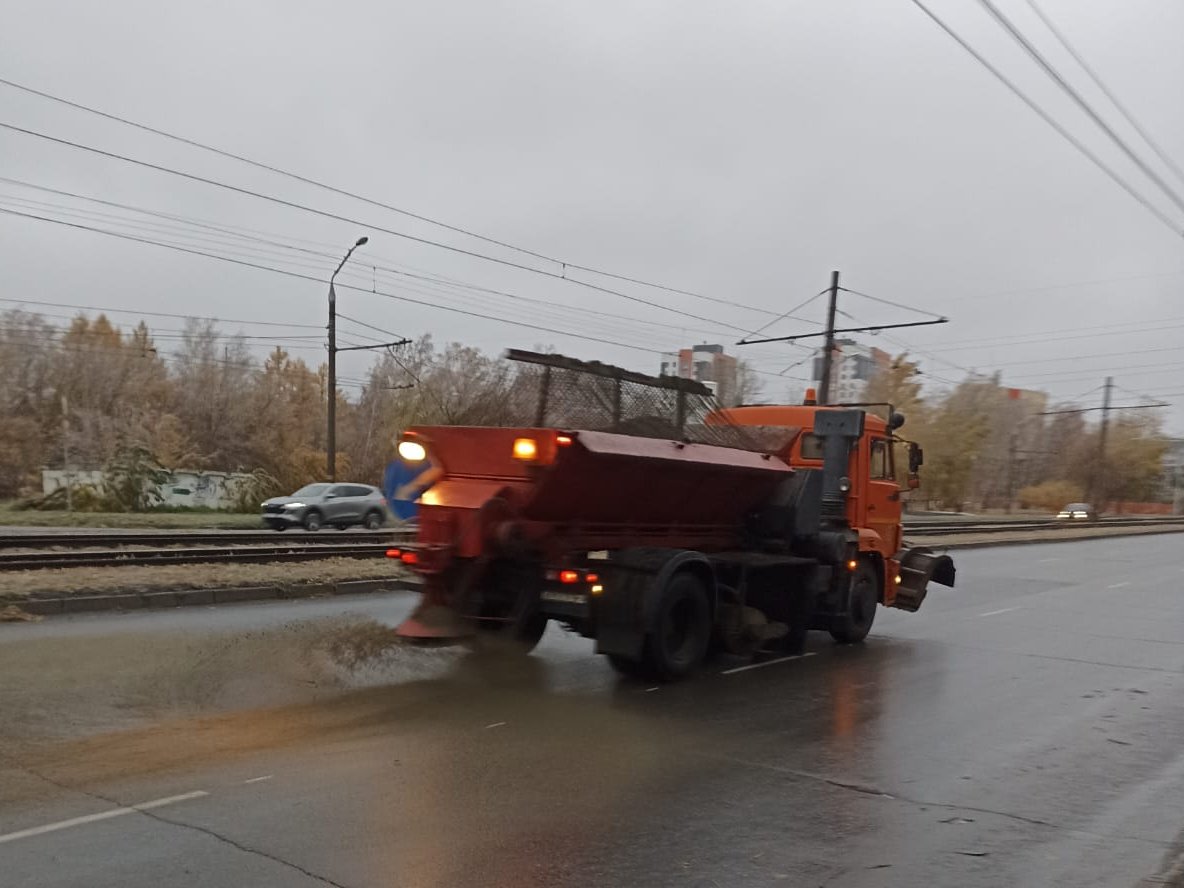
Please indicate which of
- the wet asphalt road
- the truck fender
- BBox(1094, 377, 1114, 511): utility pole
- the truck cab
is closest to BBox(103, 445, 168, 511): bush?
the wet asphalt road

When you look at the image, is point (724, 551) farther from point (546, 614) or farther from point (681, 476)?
point (546, 614)

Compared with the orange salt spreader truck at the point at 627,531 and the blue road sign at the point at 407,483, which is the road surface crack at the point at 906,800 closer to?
the orange salt spreader truck at the point at 627,531

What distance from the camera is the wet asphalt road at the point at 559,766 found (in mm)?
4758

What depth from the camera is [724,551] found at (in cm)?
1019

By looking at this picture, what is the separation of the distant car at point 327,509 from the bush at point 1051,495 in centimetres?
6192

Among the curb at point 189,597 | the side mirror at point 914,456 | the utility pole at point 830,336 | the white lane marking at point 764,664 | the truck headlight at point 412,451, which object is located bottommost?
the curb at point 189,597

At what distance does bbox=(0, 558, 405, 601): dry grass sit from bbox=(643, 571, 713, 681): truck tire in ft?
23.2

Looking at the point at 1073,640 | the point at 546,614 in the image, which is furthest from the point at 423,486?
the point at 1073,640

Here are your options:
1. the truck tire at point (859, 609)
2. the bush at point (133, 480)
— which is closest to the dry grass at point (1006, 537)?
the truck tire at point (859, 609)

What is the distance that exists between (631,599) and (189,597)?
22.9 feet

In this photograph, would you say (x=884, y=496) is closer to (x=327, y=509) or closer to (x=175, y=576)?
(x=175, y=576)

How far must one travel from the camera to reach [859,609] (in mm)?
11820

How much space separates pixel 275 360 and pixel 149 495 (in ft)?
106

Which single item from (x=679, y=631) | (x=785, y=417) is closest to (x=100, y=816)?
(x=679, y=631)
